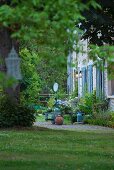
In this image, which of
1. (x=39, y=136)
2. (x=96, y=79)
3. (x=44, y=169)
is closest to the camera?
(x=44, y=169)

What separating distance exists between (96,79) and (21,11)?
24.8 metres

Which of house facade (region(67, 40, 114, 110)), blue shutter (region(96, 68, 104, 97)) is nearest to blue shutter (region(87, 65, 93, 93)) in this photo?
house facade (region(67, 40, 114, 110))

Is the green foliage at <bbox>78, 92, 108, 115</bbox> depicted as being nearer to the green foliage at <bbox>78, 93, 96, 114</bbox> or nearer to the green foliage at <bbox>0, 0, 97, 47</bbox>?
the green foliage at <bbox>78, 93, 96, 114</bbox>

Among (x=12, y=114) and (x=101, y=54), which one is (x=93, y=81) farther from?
(x=101, y=54)

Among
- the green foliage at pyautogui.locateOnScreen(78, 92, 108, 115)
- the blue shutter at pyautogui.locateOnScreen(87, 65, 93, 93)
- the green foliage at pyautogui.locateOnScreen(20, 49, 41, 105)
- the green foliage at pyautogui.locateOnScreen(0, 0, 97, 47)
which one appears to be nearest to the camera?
the green foliage at pyautogui.locateOnScreen(0, 0, 97, 47)

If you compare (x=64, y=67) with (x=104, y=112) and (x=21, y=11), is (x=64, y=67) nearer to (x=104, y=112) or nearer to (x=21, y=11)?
(x=21, y=11)

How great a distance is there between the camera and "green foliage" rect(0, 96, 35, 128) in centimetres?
2077

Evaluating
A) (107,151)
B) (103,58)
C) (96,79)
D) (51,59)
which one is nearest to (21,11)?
(51,59)

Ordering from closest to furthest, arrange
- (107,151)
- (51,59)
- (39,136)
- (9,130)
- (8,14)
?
1. (8,14)
2. (51,59)
3. (107,151)
4. (39,136)
5. (9,130)

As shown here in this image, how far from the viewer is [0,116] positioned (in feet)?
68.2

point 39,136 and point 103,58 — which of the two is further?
point 39,136

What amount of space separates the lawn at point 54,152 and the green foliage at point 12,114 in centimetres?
238

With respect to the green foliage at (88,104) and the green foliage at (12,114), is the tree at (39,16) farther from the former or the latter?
the green foliage at (88,104)

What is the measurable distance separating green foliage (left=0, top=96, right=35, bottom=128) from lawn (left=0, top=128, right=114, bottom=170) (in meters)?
2.38
